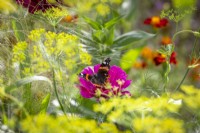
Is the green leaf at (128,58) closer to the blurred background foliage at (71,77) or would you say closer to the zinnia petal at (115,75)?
the blurred background foliage at (71,77)

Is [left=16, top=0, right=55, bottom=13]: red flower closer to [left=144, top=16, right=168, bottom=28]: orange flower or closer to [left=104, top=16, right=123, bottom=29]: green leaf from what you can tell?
[left=104, top=16, right=123, bottom=29]: green leaf

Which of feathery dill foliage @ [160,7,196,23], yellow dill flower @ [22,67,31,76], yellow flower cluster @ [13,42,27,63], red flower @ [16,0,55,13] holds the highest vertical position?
red flower @ [16,0,55,13]

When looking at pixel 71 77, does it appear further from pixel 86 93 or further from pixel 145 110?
pixel 145 110

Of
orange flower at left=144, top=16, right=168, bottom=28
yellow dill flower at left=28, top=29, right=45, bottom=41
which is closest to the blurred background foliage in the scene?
yellow dill flower at left=28, top=29, right=45, bottom=41

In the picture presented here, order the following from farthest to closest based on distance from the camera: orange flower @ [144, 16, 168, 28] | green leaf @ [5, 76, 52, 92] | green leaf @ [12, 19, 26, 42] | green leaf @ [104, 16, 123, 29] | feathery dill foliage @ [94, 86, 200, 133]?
orange flower @ [144, 16, 168, 28] → green leaf @ [104, 16, 123, 29] → green leaf @ [12, 19, 26, 42] → green leaf @ [5, 76, 52, 92] → feathery dill foliage @ [94, 86, 200, 133]

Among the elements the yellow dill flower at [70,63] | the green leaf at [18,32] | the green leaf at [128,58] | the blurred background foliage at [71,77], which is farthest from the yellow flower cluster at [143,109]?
the green leaf at [128,58]

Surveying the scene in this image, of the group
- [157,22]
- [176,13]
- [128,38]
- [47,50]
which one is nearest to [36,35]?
[47,50]

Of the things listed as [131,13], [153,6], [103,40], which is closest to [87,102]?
[103,40]
